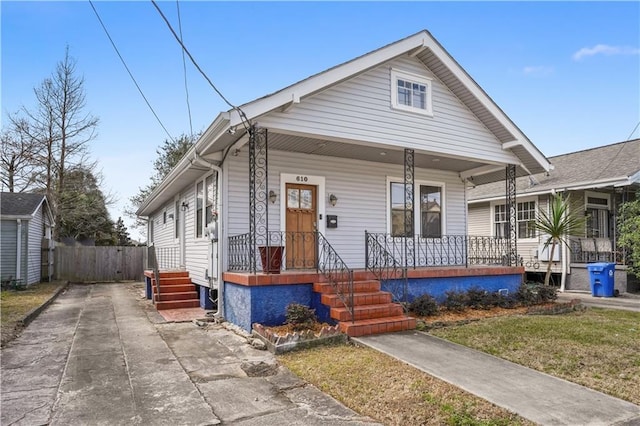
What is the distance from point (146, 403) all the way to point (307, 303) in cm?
372

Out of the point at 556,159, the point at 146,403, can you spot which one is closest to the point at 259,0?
the point at 146,403

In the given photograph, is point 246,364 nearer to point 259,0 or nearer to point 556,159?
point 259,0

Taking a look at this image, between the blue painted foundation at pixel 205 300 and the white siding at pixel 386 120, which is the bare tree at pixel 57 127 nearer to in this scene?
the blue painted foundation at pixel 205 300

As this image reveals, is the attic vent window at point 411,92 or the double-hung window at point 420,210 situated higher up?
the attic vent window at point 411,92

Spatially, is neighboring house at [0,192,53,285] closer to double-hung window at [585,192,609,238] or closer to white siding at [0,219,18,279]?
white siding at [0,219,18,279]

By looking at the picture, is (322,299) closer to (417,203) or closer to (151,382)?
(151,382)

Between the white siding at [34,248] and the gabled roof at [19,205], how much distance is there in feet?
1.36

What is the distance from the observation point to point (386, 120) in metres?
8.88

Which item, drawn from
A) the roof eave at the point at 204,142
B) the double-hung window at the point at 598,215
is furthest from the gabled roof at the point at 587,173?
the roof eave at the point at 204,142

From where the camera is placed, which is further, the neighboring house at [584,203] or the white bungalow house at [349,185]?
the neighboring house at [584,203]

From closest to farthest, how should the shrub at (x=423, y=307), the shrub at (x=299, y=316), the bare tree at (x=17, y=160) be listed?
the shrub at (x=299, y=316) → the shrub at (x=423, y=307) → the bare tree at (x=17, y=160)

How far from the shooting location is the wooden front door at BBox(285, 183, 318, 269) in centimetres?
933

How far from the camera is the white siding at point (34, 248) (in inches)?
617

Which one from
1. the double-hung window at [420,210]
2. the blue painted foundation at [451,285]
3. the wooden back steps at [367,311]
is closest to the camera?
the wooden back steps at [367,311]
